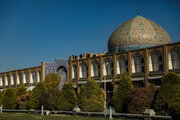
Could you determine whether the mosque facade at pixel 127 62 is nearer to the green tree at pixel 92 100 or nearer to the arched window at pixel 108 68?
the arched window at pixel 108 68

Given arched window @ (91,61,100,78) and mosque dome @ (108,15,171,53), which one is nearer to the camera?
arched window @ (91,61,100,78)

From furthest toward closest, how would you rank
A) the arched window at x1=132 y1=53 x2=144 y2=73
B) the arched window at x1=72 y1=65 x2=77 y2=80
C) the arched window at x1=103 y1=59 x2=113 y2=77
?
the arched window at x1=72 y1=65 x2=77 y2=80
the arched window at x1=103 y1=59 x2=113 y2=77
the arched window at x1=132 y1=53 x2=144 y2=73

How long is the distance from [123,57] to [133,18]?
12836mm

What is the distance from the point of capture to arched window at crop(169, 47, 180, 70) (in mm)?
37594

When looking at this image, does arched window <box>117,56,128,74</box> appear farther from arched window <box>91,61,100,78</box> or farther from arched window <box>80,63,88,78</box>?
arched window <box>80,63,88,78</box>

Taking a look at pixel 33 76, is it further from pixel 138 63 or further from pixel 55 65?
pixel 138 63

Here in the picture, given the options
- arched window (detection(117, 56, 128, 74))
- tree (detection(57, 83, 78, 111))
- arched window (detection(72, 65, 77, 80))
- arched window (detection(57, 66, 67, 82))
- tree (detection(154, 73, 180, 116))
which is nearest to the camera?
tree (detection(154, 73, 180, 116))

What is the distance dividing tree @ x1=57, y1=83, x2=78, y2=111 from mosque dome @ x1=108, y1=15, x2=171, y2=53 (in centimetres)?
1975

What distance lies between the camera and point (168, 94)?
22.6 metres

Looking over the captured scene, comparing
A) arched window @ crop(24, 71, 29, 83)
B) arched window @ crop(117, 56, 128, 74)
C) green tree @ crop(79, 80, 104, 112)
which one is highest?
arched window @ crop(117, 56, 128, 74)

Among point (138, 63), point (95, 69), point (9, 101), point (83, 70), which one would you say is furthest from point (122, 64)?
point (9, 101)

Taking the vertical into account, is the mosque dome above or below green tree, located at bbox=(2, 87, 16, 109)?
above

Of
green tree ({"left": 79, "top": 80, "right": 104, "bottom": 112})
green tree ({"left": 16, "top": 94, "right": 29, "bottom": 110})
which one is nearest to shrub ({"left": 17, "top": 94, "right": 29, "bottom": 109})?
green tree ({"left": 16, "top": 94, "right": 29, "bottom": 110})

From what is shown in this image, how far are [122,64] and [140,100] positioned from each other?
793 inches
